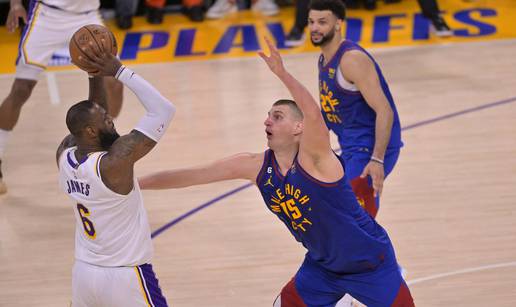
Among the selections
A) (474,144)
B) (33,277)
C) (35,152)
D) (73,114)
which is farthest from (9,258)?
(474,144)

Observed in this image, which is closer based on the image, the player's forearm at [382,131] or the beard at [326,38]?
the player's forearm at [382,131]

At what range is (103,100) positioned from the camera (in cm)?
525

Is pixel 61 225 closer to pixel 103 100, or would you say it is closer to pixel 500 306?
pixel 103 100

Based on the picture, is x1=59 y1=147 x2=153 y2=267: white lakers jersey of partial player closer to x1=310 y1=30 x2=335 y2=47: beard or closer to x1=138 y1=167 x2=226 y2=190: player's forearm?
x1=138 y1=167 x2=226 y2=190: player's forearm

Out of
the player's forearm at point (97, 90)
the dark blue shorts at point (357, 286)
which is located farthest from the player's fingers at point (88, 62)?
the dark blue shorts at point (357, 286)

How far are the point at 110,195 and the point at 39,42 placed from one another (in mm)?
4007

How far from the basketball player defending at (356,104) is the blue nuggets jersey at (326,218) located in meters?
1.04

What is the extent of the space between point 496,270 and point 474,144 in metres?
2.43

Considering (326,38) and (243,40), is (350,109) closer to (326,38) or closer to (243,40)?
(326,38)

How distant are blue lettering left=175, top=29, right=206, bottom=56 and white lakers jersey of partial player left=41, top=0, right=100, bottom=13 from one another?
3.46 metres

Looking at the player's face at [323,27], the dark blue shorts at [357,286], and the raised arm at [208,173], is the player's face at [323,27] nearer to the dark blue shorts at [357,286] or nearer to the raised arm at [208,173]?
the raised arm at [208,173]

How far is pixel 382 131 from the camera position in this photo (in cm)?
597

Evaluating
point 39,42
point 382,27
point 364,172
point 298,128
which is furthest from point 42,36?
point 382,27

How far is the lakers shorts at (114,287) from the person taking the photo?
4676 millimetres
